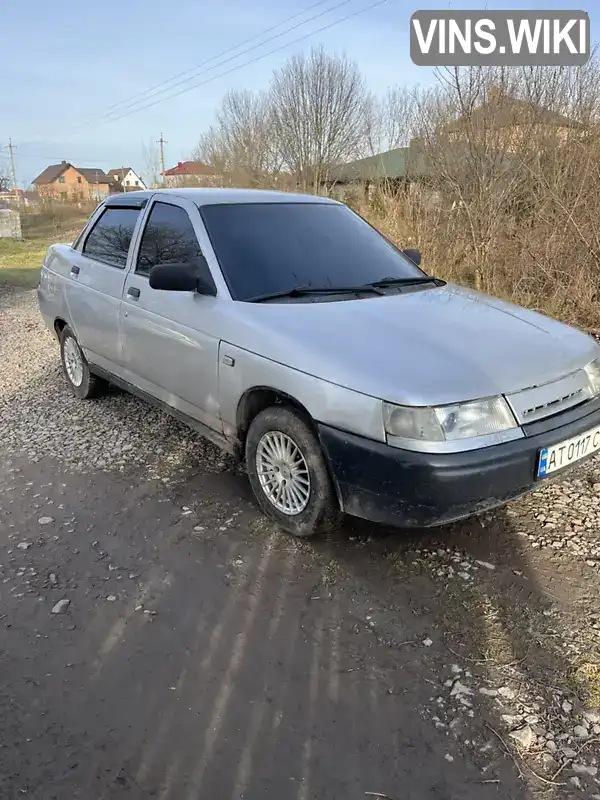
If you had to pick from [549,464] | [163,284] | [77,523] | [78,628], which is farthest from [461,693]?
[163,284]

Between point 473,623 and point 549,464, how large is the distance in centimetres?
81

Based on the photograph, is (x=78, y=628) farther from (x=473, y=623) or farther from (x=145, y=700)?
(x=473, y=623)

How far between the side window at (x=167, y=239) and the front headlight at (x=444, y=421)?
180 cm

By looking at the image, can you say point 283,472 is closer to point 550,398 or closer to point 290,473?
point 290,473

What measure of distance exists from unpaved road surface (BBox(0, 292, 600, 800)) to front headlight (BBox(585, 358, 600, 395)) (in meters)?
0.80

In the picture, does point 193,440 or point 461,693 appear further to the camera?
point 193,440

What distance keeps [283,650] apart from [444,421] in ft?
3.85

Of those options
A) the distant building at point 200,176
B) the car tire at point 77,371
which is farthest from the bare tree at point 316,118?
the car tire at point 77,371

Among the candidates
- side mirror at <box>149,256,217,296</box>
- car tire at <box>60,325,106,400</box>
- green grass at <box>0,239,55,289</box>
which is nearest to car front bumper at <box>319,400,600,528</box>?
side mirror at <box>149,256,217,296</box>

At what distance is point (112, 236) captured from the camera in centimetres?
489

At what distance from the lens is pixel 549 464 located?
286 centimetres

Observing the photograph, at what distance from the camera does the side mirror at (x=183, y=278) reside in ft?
11.7

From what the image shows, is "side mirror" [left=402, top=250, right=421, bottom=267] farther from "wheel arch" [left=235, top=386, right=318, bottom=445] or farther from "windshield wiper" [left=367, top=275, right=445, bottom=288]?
"wheel arch" [left=235, top=386, right=318, bottom=445]

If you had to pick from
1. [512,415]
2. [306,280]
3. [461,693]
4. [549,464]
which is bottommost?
[461,693]
